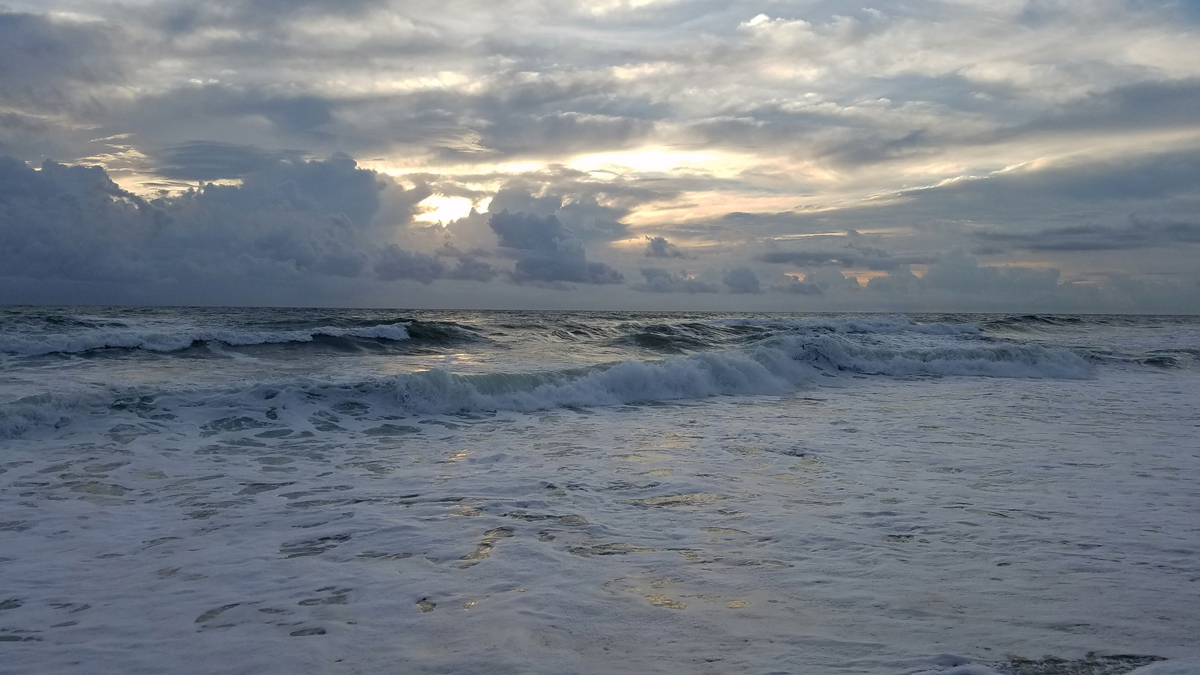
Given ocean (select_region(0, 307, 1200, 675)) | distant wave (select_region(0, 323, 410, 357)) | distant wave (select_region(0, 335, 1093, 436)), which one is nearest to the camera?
ocean (select_region(0, 307, 1200, 675))

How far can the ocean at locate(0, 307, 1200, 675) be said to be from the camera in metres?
3.52

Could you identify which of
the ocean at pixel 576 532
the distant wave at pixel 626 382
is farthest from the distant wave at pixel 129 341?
the distant wave at pixel 626 382

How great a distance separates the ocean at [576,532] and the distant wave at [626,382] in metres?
0.09

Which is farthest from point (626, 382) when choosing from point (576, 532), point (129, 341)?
point (129, 341)

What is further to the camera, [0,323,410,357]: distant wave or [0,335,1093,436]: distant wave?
[0,323,410,357]: distant wave

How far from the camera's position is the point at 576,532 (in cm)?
543

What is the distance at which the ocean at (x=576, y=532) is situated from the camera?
352cm

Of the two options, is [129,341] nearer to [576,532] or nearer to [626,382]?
[626,382]

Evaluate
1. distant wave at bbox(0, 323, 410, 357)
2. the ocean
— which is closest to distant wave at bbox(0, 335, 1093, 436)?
the ocean

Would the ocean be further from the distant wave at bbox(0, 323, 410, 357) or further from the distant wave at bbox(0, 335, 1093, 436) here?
the distant wave at bbox(0, 323, 410, 357)

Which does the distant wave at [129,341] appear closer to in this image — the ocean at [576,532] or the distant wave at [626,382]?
the ocean at [576,532]

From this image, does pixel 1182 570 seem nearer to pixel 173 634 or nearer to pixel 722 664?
pixel 722 664

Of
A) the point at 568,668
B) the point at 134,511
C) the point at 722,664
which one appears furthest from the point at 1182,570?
the point at 134,511

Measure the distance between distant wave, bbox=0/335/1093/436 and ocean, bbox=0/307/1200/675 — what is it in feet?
0.28
